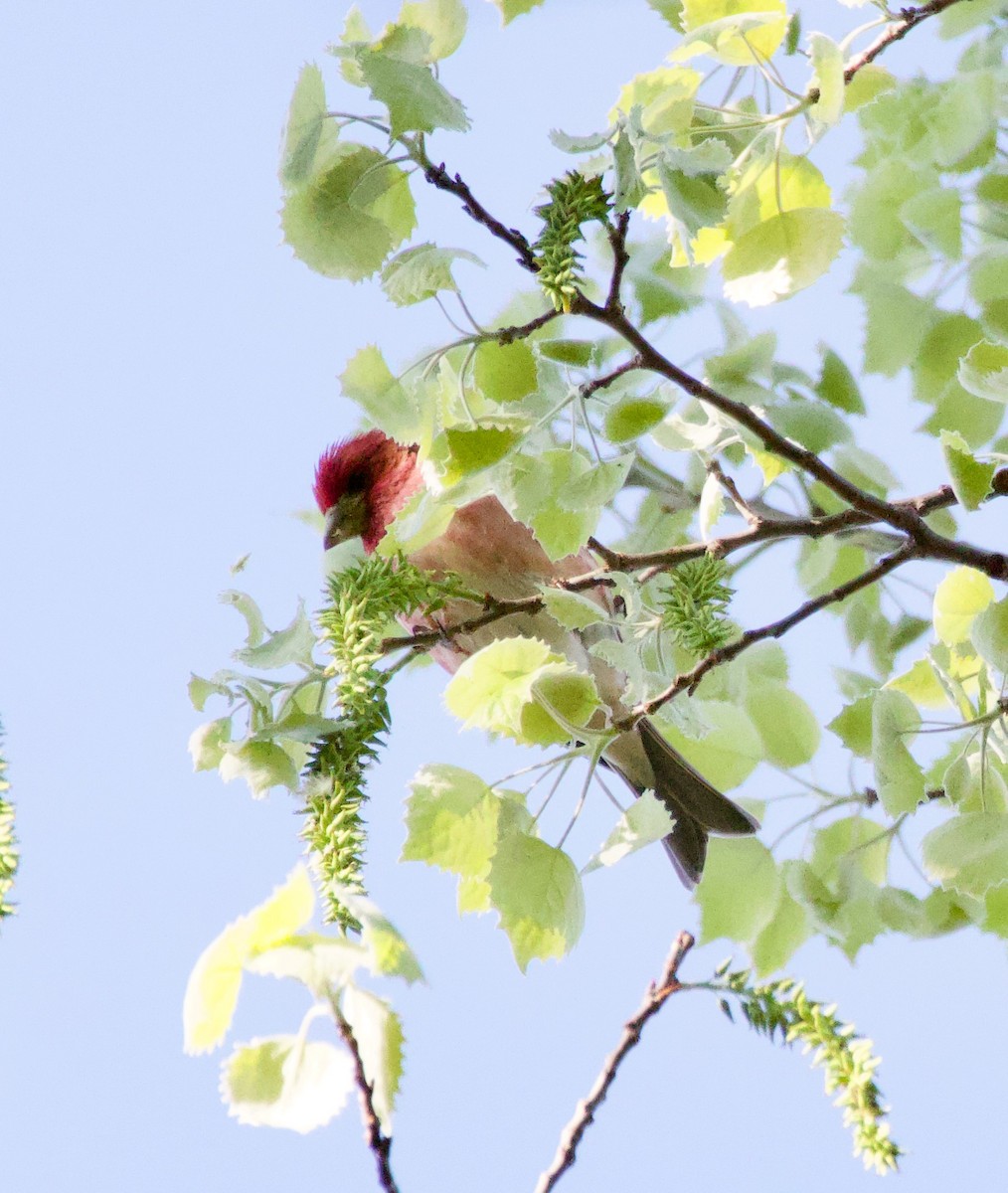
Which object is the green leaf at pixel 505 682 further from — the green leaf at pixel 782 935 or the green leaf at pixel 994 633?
the green leaf at pixel 782 935

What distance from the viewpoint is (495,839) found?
1.04m

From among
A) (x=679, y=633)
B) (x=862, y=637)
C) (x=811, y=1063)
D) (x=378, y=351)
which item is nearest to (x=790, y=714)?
(x=862, y=637)

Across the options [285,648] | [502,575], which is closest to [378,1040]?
[285,648]

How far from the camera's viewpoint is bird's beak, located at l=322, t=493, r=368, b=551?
7.30 ft

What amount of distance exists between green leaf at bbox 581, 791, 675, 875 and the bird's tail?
978mm

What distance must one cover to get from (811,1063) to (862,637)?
738 millimetres

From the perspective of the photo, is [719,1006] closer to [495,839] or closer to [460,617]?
[495,839]

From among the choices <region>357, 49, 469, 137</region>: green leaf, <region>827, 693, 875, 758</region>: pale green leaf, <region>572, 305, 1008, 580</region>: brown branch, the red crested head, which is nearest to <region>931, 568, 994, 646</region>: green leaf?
<region>572, 305, 1008, 580</region>: brown branch

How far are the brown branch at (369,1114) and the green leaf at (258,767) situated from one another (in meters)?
0.29

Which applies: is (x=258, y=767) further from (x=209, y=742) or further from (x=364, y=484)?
(x=364, y=484)

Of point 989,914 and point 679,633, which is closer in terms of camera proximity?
point 679,633

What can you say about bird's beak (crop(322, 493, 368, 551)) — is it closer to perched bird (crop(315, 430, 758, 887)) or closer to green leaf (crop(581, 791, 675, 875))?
perched bird (crop(315, 430, 758, 887))

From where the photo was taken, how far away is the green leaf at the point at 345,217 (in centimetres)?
111

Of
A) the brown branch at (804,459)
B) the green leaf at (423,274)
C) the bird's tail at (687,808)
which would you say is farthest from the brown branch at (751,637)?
A: the bird's tail at (687,808)
